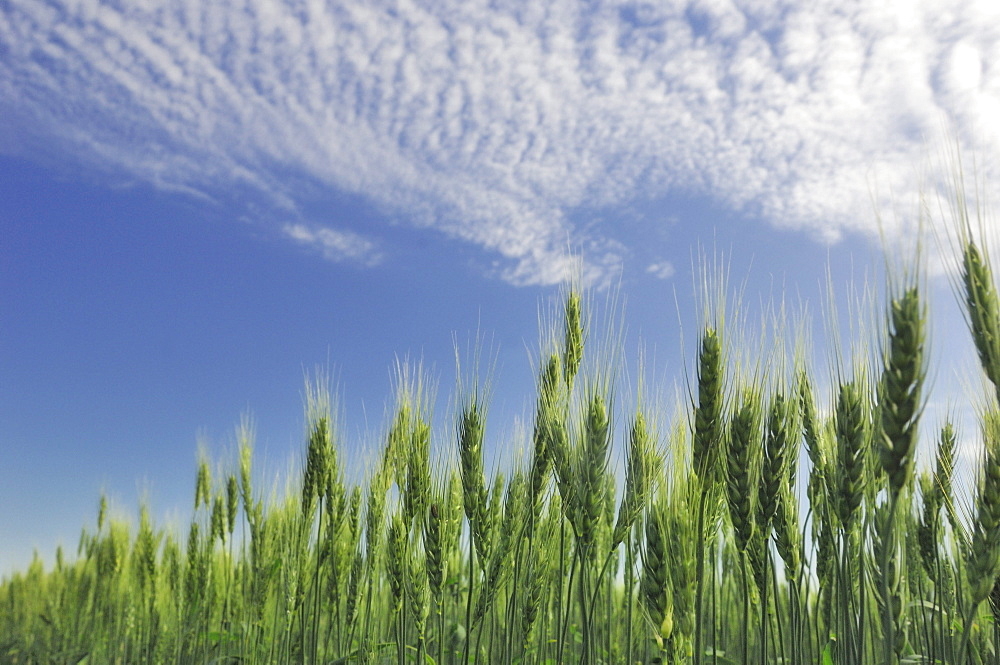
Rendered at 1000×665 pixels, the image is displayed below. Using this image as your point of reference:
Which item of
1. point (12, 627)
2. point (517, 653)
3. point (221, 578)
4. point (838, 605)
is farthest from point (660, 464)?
point (12, 627)

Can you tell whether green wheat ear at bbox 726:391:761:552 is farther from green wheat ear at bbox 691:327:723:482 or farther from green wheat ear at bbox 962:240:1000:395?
green wheat ear at bbox 962:240:1000:395

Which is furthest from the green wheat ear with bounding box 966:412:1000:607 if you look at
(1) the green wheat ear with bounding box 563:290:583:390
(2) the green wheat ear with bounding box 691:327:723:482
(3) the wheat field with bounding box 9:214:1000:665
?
(1) the green wheat ear with bounding box 563:290:583:390

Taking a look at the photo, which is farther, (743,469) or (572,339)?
(572,339)

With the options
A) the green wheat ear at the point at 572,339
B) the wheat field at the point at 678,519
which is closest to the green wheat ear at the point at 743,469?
the wheat field at the point at 678,519

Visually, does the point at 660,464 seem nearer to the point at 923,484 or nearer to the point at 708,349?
the point at 708,349

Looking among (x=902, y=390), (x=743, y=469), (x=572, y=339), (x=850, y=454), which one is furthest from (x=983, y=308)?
(x=572, y=339)

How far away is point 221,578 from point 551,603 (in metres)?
3.46

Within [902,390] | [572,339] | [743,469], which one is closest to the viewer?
[902,390]

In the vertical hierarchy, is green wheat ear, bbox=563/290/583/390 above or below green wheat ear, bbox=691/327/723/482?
above

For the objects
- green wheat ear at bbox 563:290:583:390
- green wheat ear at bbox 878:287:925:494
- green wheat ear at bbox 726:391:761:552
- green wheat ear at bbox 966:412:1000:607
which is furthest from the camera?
green wheat ear at bbox 563:290:583:390

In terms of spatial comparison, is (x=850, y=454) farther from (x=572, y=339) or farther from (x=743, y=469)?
(x=572, y=339)

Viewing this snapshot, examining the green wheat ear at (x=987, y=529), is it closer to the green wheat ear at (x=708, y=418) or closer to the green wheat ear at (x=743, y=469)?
the green wheat ear at (x=743, y=469)

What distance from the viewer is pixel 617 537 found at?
10.1 feet

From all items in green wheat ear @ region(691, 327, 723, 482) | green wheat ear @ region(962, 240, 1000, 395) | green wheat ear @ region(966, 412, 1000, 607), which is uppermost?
green wheat ear @ region(962, 240, 1000, 395)
